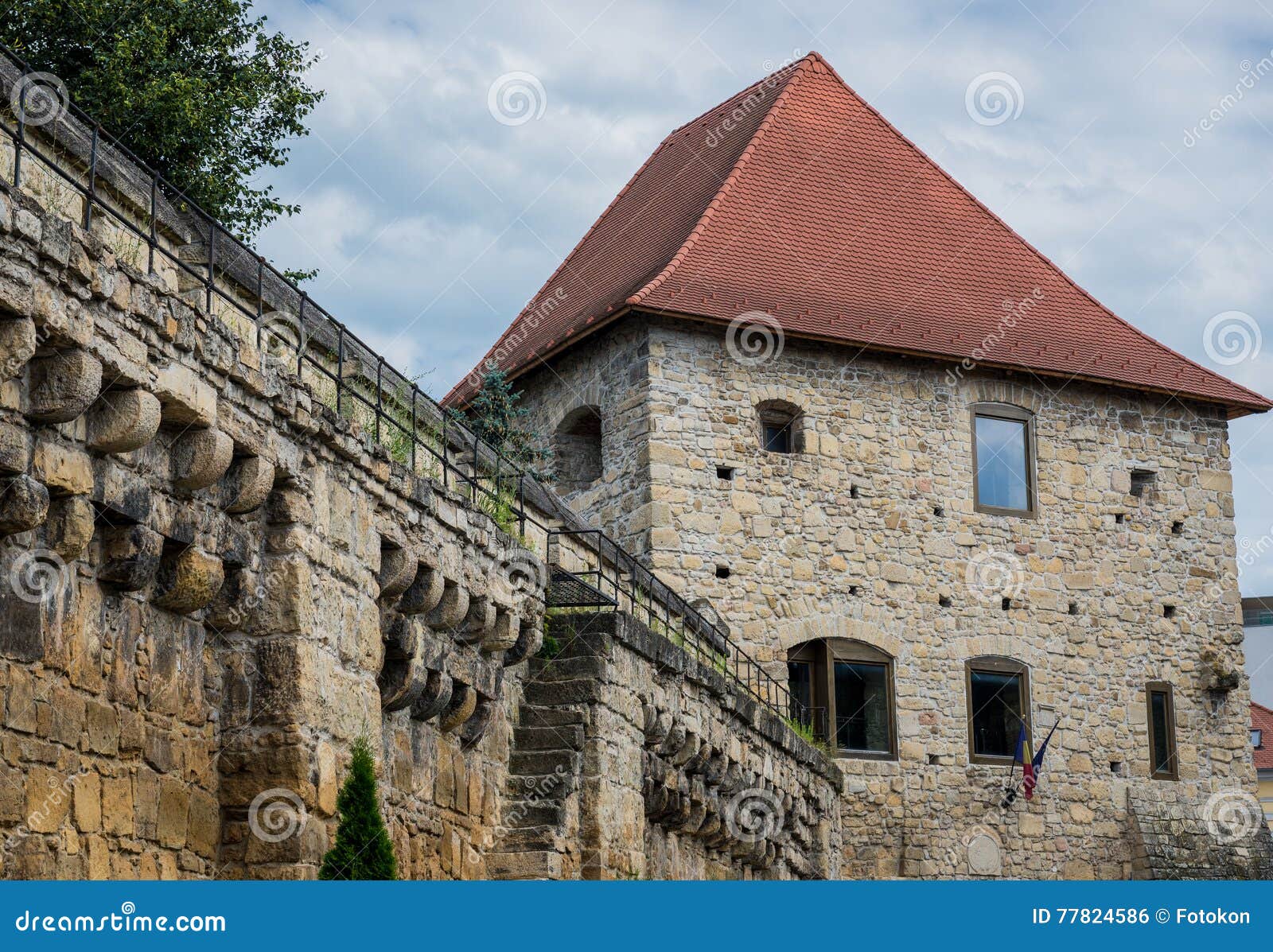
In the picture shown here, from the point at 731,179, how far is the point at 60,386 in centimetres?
1546

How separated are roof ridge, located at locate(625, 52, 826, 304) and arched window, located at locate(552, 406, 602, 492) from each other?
1883 millimetres

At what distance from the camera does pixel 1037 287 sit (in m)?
22.0

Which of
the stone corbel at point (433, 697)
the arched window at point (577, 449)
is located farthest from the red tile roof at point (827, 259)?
the stone corbel at point (433, 697)

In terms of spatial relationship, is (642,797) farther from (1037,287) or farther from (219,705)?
(1037,287)

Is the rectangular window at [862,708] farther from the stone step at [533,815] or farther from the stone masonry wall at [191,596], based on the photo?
the stone masonry wall at [191,596]

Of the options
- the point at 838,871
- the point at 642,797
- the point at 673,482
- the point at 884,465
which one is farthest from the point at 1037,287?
the point at 642,797

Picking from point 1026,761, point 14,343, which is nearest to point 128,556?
point 14,343

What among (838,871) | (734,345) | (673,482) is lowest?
(838,871)

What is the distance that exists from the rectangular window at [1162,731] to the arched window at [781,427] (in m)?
5.28

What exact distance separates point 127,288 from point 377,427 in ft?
8.06

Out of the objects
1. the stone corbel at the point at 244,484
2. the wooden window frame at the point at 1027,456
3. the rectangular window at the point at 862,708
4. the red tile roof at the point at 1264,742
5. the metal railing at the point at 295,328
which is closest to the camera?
the stone corbel at the point at 244,484

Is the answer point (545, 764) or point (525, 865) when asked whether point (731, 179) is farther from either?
point (525, 865)

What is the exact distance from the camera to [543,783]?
10.2 m

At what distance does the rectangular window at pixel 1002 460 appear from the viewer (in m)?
20.2
